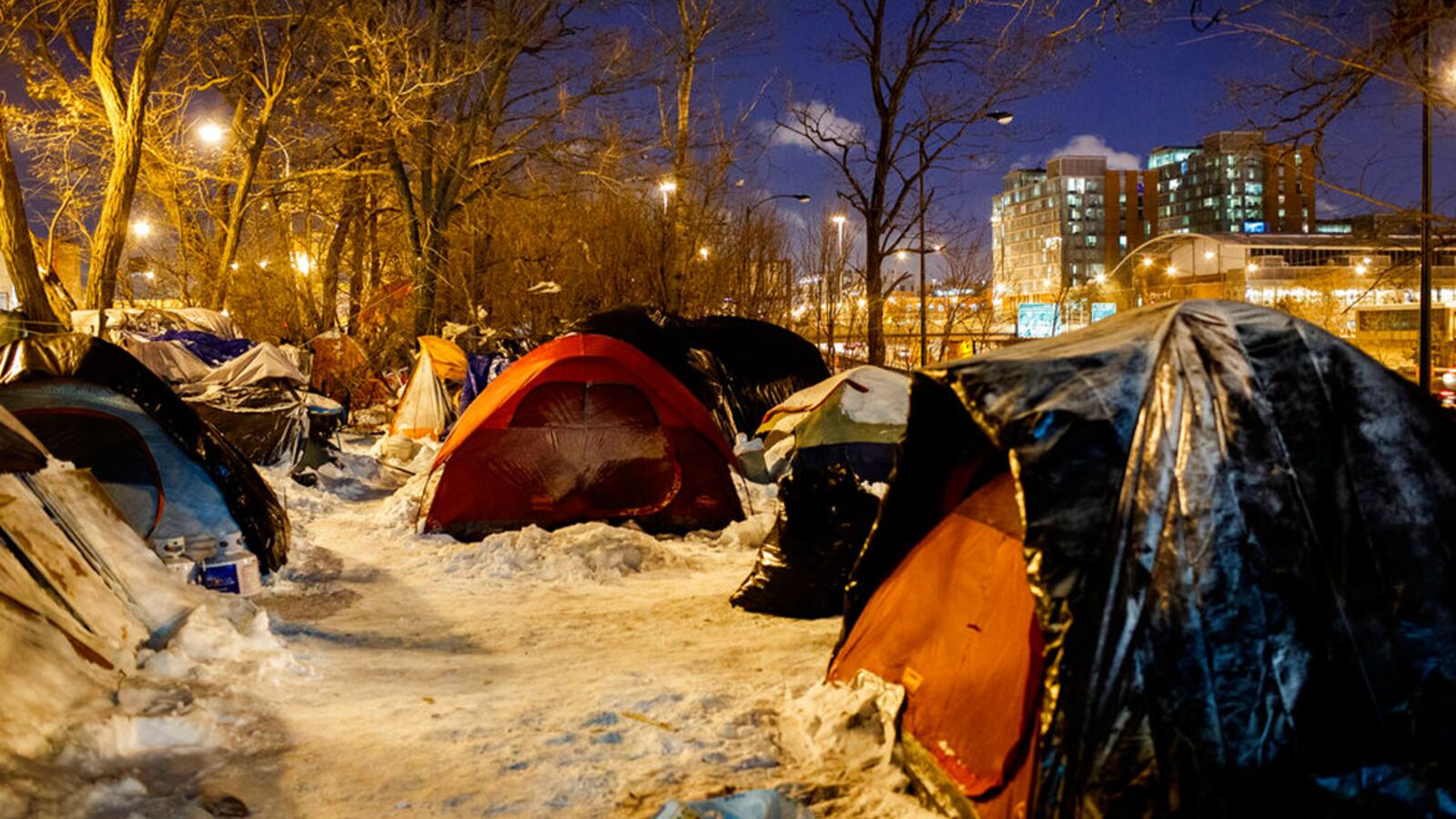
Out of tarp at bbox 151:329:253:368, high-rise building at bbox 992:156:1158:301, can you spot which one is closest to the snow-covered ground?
tarp at bbox 151:329:253:368

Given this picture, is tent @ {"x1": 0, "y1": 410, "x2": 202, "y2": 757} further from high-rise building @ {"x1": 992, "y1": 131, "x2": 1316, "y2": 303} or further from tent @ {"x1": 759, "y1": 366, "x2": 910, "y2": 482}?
high-rise building @ {"x1": 992, "y1": 131, "x2": 1316, "y2": 303}

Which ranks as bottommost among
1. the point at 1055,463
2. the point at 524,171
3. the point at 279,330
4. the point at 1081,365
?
the point at 1055,463

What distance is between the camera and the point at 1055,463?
368cm

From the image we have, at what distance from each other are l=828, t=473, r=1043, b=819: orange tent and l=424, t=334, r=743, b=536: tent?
584 centimetres

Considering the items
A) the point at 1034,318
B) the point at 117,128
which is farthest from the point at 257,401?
the point at 1034,318

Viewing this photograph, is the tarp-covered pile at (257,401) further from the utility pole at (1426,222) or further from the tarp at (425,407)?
the utility pole at (1426,222)

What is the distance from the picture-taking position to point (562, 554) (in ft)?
30.5

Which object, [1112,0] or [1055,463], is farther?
[1112,0]

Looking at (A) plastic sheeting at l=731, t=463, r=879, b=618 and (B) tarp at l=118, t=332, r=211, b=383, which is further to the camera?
(B) tarp at l=118, t=332, r=211, b=383

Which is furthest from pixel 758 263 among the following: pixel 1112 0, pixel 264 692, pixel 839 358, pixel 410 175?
pixel 264 692

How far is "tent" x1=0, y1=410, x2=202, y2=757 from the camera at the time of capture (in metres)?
4.37

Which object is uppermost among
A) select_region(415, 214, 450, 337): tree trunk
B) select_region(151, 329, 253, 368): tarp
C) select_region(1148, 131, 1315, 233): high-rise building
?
select_region(1148, 131, 1315, 233): high-rise building

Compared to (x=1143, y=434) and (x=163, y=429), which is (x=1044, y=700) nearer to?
(x=1143, y=434)

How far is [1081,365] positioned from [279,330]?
3143cm
